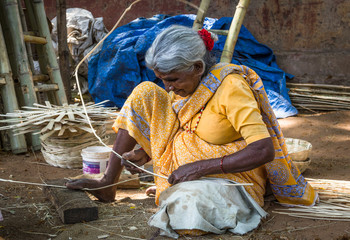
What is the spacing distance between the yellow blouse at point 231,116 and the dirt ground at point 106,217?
531mm

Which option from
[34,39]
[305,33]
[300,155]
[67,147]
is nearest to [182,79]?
[300,155]

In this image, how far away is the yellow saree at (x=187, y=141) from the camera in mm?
2184

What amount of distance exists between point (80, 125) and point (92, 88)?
310 centimetres

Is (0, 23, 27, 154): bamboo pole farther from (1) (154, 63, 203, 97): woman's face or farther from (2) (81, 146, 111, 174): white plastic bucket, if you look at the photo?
(1) (154, 63, 203, 97): woman's face

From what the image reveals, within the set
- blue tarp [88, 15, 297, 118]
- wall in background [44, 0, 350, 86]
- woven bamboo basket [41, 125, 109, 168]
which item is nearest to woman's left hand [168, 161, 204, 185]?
woven bamboo basket [41, 125, 109, 168]

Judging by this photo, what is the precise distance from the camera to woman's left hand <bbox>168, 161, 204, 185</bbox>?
207cm

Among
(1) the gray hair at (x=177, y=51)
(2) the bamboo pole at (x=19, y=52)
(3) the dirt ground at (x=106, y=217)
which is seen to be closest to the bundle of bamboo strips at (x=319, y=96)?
(3) the dirt ground at (x=106, y=217)

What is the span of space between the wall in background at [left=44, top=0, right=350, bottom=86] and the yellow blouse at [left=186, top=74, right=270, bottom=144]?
395 centimetres

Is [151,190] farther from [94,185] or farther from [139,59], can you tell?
[139,59]

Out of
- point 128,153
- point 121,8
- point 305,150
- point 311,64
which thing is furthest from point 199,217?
point 121,8

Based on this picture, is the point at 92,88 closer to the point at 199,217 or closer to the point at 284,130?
the point at 284,130

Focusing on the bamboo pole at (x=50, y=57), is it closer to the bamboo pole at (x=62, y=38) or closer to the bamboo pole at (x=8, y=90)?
the bamboo pole at (x=8, y=90)

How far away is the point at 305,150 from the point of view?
3143mm

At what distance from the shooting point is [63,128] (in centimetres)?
335
